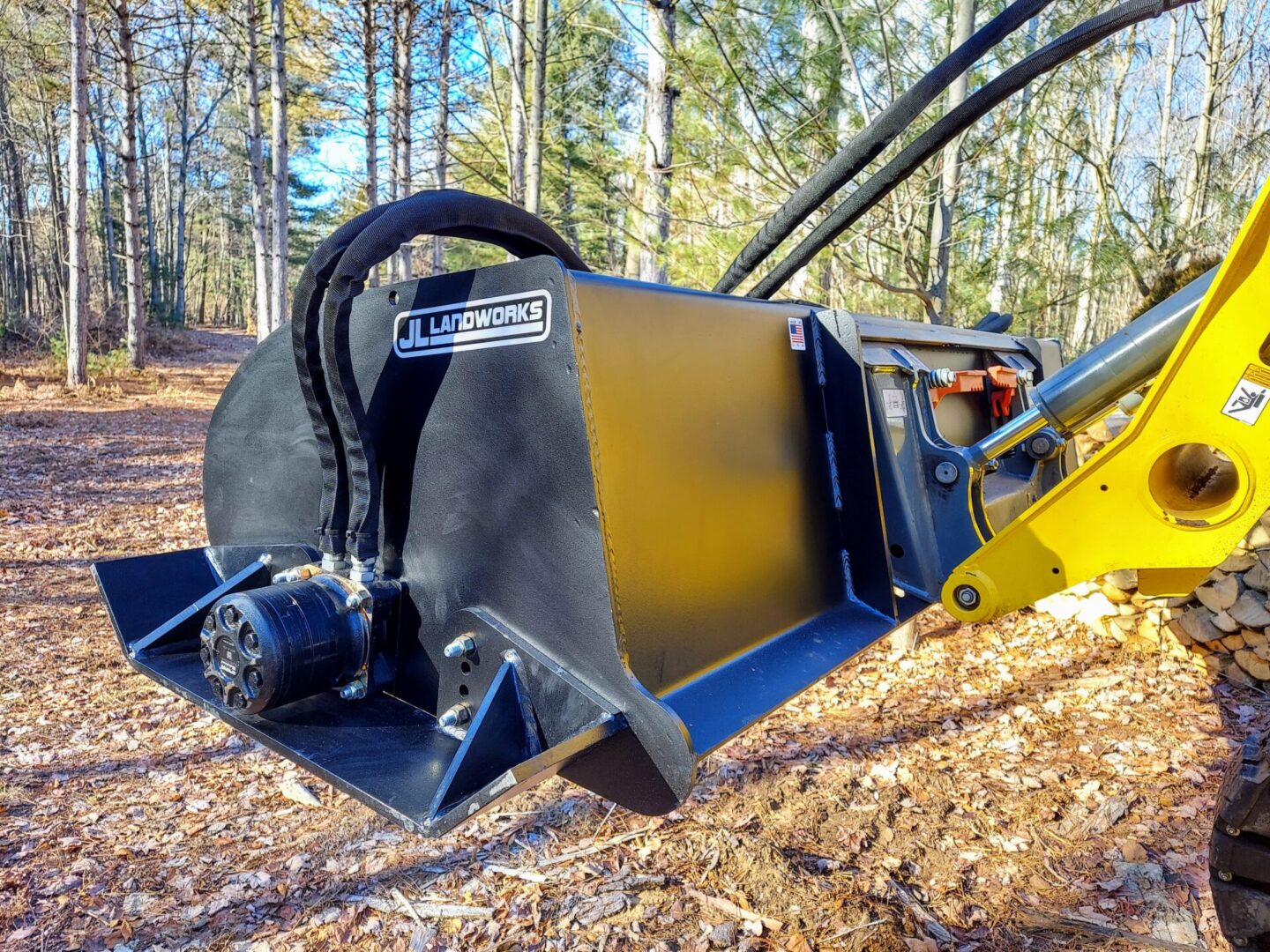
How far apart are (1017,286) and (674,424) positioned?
6.42 m

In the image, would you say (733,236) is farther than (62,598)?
Yes

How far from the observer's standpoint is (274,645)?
4.65ft

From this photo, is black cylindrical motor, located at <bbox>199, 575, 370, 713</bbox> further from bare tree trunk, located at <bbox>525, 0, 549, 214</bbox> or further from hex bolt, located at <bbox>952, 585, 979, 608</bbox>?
bare tree trunk, located at <bbox>525, 0, 549, 214</bbox>

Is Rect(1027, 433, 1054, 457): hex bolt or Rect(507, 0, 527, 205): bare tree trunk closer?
Rect(1027, 433, 1054, 457): hex bolt

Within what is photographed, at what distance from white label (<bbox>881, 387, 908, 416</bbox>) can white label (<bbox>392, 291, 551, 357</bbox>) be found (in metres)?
0.98

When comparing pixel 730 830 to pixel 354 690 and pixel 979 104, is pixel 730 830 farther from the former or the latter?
pixel 979 104

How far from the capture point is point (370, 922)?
2248 millimetres

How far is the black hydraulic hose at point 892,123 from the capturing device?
1767 millimetres

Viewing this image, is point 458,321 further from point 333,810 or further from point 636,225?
point 636,225

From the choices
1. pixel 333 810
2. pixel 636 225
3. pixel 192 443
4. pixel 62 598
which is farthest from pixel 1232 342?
pixel 192 443

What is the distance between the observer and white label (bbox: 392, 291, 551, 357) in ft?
4.75

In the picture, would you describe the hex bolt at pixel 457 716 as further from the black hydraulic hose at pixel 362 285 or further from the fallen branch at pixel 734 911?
the fallen branch at pixel 734 911

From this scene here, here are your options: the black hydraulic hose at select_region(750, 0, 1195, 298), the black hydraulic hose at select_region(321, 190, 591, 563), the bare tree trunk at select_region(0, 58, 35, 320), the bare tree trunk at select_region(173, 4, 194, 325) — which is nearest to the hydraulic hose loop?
the black hydraulic hose at select_region(321, 190, 591, 563)

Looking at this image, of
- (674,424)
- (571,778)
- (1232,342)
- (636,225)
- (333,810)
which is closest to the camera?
(1232,342)
